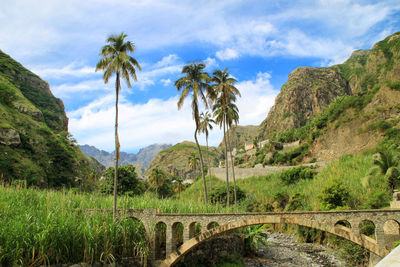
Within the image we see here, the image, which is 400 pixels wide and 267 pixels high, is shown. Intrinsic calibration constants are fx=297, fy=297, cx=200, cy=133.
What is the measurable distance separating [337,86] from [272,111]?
3078 cm

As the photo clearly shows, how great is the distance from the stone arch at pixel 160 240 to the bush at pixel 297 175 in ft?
86.1

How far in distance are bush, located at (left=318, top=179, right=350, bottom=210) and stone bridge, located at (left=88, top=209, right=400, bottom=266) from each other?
8.13 metres

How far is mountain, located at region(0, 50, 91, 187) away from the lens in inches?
2121

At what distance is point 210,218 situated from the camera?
55.2 feet

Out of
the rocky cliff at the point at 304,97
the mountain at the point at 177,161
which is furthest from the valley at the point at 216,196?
the mountain at the point at 177,161

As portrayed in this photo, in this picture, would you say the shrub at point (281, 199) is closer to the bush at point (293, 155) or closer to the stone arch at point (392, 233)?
the stone arch at point (392, 233)

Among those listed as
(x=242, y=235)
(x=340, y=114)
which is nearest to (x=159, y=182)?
(x=242, y=235)

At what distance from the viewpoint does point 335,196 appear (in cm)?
2555

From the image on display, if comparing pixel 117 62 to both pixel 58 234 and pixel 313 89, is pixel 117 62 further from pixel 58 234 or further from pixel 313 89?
pixel 313 89

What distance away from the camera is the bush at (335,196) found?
2522 centimetres

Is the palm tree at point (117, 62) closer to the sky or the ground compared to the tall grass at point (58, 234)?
closer to the sky

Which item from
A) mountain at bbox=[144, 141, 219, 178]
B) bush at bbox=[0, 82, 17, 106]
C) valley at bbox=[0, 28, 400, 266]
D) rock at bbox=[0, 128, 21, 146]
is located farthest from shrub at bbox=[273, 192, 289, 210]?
mountain at bbox=[144, 141, 219, 178]

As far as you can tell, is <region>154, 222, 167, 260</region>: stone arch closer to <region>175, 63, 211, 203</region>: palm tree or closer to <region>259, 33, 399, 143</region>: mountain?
<region>175, 63, 211, 203</region>: palm tree

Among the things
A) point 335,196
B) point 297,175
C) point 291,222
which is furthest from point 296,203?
point 291,222
